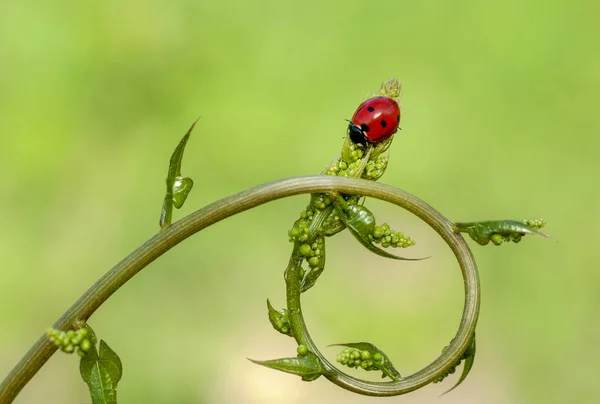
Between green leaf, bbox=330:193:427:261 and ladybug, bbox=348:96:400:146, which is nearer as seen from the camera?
green leaf, bbox=330:193:427:261

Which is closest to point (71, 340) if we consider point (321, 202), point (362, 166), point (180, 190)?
point (180, 190)

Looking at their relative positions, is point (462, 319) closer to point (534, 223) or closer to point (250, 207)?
point (534, 223)

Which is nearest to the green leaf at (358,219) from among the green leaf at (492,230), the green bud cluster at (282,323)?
the green leaf at (492,230)

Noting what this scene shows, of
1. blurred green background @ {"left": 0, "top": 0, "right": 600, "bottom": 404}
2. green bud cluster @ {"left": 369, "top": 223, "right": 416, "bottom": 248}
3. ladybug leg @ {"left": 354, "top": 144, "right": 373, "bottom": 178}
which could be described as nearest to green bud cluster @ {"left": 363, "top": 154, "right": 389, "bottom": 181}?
ladybug leg @ {"left": 354, "top": 144, "right": 373, "bottom": 178}

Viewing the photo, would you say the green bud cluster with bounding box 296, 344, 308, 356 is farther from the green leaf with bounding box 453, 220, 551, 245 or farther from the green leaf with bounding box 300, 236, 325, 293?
the green leaf with bounding box 453, 220, 551, 245

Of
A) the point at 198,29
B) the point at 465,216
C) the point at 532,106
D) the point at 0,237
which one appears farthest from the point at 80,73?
the point at 532,106
